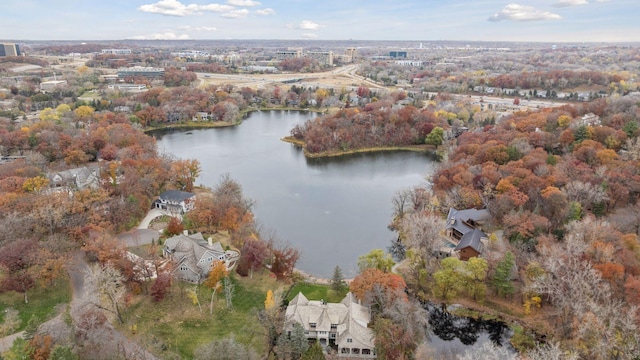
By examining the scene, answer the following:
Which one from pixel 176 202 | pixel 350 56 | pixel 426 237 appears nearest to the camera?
pixel 426 237

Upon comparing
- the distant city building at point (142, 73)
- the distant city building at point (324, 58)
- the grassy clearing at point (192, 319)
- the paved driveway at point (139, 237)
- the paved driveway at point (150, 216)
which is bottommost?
the grassy clearing at point (192, 319)

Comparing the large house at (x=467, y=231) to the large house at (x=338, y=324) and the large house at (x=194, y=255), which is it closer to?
the large house at (x=338, y=324)

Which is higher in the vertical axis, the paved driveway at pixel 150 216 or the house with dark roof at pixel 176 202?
the house with dark roof at pixel 176 202

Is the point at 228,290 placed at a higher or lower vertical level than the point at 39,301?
higher

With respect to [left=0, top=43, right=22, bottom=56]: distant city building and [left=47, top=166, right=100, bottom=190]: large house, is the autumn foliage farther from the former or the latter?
[left=0, top=43, right=22, bottom=56]: distant city building

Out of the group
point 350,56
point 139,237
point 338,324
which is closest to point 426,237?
point 338,324

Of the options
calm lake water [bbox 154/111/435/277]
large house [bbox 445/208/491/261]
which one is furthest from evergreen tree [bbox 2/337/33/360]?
large house [bbox 445/208/491/261]

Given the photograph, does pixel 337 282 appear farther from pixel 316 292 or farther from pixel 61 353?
pixel 61 353

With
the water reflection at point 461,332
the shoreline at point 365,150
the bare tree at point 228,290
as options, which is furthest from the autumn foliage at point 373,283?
the shoreline at point 365,150
